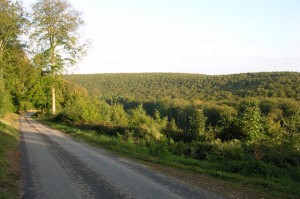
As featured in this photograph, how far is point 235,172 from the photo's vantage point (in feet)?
40.5

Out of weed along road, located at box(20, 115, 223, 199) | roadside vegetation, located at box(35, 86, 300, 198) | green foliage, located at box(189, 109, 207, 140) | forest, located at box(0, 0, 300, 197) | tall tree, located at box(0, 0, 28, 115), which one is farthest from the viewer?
tall tree, located at box(0, 0, 28, 115)

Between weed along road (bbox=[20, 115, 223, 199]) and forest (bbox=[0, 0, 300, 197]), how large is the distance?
2485 mm

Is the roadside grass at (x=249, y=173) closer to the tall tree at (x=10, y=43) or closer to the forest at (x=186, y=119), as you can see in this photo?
the forest at (x=186, y=119)

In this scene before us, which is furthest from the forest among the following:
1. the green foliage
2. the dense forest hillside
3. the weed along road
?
the weed along road

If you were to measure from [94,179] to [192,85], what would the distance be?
125m

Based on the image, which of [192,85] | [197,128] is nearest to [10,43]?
[197,128]

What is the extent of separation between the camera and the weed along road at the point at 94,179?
8531 millimetres

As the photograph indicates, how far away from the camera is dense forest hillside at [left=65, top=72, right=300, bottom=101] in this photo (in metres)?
88.2

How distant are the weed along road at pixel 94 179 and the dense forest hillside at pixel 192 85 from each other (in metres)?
69.0

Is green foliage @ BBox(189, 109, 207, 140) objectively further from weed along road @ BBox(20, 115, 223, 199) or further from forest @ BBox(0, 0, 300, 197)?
weed along road @ BBox(20, 115, 223, 199)

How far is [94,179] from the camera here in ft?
33.8

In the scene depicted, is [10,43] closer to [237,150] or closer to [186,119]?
[237,150]

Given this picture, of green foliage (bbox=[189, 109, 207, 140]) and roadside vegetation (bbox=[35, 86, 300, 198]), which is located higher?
roadside vegetation (bbox=[35, 86, 300, 198])

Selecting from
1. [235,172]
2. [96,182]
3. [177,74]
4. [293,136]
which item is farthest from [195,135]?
[177,74]
